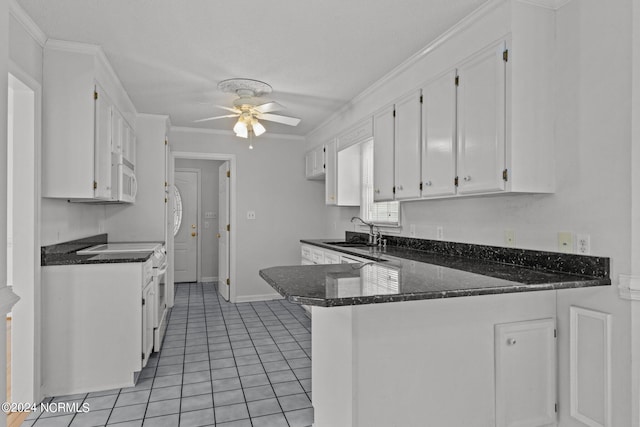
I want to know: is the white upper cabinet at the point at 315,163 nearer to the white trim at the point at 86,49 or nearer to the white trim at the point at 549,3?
the white trim at the point at 86,49

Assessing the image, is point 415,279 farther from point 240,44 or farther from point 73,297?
point 73,297

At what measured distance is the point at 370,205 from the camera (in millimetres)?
4297

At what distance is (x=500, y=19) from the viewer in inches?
86.8

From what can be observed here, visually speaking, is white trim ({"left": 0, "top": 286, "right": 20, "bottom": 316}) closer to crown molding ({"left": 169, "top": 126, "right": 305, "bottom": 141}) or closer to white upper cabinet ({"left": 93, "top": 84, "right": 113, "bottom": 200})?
white upper cabinet ({"left": 93, "top": 84, "right": 113, "bottom": 200})

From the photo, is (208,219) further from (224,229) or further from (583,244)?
(583,244)

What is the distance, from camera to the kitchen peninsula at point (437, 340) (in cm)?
169

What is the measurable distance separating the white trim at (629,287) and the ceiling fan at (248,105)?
8.95 ft

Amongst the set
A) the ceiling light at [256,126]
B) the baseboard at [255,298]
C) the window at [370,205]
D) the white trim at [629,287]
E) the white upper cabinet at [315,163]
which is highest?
the ceiling light at [256,126]

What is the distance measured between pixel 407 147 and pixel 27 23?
8.86 feet

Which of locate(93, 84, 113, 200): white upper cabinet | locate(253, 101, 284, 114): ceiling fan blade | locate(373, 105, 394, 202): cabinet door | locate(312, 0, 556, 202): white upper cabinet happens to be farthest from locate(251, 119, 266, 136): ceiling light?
locate(312, 0, 556, 202): white upper cabinet

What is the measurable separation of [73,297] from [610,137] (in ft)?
11.1

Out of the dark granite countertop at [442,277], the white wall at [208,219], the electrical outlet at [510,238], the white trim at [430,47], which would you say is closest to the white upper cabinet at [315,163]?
the white trim at [430,47]

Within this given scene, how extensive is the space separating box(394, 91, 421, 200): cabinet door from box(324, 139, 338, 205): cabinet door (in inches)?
57.6

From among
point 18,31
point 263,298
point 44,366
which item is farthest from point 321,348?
point 263,298
